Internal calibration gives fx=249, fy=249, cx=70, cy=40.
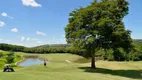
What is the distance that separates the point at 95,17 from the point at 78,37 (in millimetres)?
4773

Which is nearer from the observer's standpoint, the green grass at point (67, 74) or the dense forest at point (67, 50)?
the green grass at point (67, 74)

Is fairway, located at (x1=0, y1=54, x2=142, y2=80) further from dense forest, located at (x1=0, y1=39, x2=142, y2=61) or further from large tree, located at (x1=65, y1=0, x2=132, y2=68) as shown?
dense forest, located at (x1=0, y1=39, x2=142, y2=61)

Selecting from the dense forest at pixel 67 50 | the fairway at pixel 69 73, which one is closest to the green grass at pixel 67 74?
the fairway at pixel 69 73

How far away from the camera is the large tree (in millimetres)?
43156

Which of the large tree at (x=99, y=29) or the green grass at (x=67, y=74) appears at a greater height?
the large tree at (x=99, y=29)

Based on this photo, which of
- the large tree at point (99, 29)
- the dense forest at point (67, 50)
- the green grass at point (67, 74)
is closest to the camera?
the green grass at point (67, 74)

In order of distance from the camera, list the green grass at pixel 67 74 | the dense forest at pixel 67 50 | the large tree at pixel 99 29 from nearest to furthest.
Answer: the green grass at pixel 67 74, the large tree at pixel 99 29, the dense forest at pixel 67 50

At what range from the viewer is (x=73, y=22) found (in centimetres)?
4703

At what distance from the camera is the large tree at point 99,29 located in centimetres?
4316

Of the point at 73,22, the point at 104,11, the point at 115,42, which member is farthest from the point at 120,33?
the point at 73,22

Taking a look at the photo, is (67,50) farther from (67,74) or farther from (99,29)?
(67,74)

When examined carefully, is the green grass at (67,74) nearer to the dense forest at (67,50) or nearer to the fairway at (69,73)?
the fairway at (69,73)

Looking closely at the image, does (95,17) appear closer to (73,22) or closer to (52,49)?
(73,22)

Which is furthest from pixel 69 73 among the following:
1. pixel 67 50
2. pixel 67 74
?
pixel 67 50
